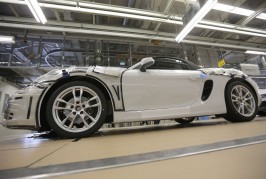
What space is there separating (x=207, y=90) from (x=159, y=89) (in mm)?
833

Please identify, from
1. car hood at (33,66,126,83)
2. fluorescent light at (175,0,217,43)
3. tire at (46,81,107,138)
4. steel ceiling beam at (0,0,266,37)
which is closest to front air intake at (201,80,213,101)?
car hood at (33,66,126,83)

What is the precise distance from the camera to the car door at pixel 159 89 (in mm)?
1953

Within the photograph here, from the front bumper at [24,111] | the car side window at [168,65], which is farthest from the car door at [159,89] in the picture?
the front bumper at [24,111]

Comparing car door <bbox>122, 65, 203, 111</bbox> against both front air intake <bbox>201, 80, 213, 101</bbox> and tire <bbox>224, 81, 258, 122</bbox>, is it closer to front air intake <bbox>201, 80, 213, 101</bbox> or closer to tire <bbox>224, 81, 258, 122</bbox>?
front air intake <bbox>201, 80, 213, 101</bbox>

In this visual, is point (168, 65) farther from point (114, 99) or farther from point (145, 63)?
point (114, 99)

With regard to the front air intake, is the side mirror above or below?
above

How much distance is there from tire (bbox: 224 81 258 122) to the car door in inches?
21.7

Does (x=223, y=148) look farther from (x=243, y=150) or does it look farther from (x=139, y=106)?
(x=139, y=106)

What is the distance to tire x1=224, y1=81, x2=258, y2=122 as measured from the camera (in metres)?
2.41

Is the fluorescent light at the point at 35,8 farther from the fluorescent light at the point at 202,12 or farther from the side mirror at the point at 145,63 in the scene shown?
the fluorescent light at the point at 202,12

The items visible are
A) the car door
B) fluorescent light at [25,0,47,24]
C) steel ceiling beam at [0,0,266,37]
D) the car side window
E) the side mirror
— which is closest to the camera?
the car door

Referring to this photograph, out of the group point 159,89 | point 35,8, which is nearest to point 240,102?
point 159,89

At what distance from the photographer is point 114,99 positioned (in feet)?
6.16

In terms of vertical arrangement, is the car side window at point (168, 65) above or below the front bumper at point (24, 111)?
above
